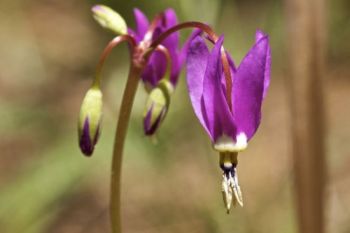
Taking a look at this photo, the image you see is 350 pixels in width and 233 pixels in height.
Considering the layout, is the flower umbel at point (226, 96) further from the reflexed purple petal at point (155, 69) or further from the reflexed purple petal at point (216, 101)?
the reflexed purple petal at point (155, 69)

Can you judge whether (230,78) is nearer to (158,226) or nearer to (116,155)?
(116,155)

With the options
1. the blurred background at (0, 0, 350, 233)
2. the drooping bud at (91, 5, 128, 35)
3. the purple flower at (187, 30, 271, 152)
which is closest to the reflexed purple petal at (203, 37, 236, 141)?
the purple flower at (187, 30, 271, 152)

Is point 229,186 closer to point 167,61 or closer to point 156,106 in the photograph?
point 156,106

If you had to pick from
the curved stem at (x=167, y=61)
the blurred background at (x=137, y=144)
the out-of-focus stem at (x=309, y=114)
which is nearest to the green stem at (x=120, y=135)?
the curved stem at (x=167, y=61)

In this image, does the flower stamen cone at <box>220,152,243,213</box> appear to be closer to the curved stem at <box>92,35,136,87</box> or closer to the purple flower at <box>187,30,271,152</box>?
the purple flower at <box>187,30,271,152</box>

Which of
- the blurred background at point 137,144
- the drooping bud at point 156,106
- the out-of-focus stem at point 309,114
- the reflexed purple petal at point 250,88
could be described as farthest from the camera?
the blurred background at point 137,144

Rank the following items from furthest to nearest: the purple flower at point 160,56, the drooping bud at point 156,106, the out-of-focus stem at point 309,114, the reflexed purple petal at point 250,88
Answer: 1. the purple flower at point 160,56
2. the drooping bud at point 156,106
3. the out-of-focus stem at point 309,114
4. the reflexed purple petal at point 250,88

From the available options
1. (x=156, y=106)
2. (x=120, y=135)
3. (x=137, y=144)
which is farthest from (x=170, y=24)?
(x=137, y=144)
